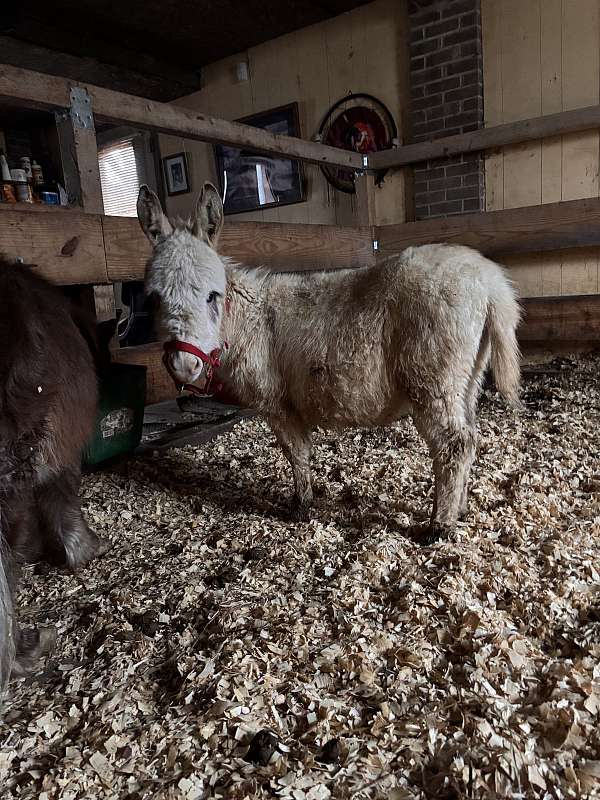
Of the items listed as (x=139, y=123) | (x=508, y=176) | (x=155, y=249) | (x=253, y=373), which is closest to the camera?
(x=155, y=249)

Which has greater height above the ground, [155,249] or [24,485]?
[155,249]

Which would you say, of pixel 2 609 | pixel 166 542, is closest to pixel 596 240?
pixel 166 542

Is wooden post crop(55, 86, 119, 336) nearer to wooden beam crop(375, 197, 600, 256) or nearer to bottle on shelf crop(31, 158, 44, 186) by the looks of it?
wooden beam crop(375, 197, 600, 256)

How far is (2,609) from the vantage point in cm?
152

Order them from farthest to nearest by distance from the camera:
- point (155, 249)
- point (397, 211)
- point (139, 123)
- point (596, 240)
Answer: point (397, 211), point (596, 240), point (139, 123), point (155, 249)

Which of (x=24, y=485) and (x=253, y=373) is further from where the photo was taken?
(x=253, y=373)

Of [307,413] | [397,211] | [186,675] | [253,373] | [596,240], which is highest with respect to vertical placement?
[397,211]

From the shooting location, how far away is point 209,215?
8.04 ft

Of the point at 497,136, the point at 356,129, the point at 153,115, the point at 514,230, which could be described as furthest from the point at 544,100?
the point at 153,115

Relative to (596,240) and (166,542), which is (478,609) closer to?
(166,542)

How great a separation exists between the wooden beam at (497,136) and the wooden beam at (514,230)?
718 mm

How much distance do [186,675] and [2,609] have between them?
1.94 feet

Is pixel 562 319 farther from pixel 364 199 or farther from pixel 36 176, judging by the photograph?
pixel 36 176

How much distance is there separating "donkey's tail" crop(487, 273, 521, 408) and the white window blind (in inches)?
322
